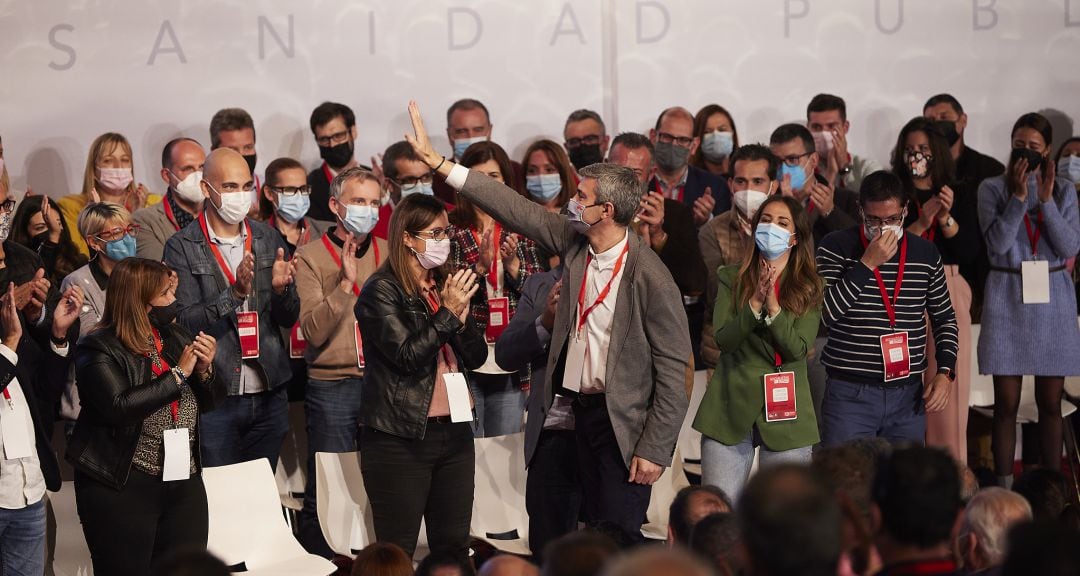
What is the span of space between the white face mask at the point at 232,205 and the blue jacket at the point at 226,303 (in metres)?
0.12

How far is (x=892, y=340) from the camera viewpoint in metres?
5.32

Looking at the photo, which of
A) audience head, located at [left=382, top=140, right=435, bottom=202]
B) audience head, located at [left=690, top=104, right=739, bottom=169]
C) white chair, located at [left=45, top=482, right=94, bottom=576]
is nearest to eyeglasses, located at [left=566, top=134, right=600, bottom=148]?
audience head, located at [left=690, top=104, right=739, bottom=169]

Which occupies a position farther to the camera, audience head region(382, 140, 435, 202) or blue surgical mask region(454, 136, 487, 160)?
blue surgical mask region(454, 136, 487, 160)

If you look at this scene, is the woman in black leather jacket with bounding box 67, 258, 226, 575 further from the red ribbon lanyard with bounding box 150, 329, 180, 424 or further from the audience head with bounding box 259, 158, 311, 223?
the audience head with bounding box 259, 158, 311, 223

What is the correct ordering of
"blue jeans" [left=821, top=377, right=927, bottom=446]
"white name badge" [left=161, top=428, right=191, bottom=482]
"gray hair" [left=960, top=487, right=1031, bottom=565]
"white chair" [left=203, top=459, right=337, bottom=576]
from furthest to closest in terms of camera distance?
"blue jeans" [left=821, top=377, right=927, bottom=446] < "white chair" [left=203, top=459, right=337, bottom=576] < "white name badge" [left=161, top=428, right=191, bottom=482] < "gray hair" [left=960, top=487, right=1031, bottom=565]

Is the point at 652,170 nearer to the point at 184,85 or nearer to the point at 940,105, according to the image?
the point at 940,105

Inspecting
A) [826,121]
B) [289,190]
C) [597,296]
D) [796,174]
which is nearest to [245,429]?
[289,190]

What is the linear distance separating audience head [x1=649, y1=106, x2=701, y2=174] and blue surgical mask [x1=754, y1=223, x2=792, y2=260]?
1837 millimetres

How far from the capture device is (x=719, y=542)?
327 centimetres

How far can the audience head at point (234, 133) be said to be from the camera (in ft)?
22.5

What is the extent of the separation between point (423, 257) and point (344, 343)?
104 centimetres

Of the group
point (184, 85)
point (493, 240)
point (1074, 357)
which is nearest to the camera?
point (493, 240)

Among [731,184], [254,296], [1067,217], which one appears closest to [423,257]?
[254,296]

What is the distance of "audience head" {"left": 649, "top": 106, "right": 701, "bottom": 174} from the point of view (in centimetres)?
682
